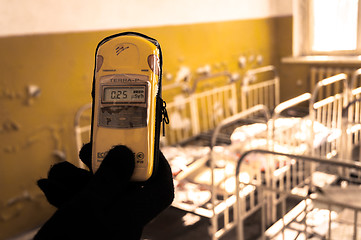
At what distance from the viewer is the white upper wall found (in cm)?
232

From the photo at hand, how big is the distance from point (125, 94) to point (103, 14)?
228 centimetres

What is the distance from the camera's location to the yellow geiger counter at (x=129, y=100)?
623 mm

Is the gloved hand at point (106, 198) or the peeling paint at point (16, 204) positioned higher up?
the gloved hand at point (106, 198)

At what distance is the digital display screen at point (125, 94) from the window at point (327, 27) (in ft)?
11.3

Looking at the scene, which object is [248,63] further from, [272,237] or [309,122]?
[272,237]

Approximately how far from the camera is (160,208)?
617 millimetres

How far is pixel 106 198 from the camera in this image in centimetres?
53

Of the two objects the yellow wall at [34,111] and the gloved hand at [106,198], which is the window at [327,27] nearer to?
the yellow wall at [34,111]

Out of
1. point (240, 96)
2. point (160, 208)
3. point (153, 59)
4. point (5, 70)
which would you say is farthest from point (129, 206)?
point (240, 96)

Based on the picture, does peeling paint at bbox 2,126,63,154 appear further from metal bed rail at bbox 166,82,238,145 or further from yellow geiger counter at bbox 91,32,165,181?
yellow geiger counter at bbox 91,32,165,181

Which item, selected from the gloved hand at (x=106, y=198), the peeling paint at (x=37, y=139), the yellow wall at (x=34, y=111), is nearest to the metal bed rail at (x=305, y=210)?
Result: the gloved hand at (x=106, y=198)

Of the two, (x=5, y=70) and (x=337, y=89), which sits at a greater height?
(x=5, y=70)

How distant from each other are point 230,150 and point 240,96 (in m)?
1.96

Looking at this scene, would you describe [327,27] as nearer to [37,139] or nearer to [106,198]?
[37,139]
